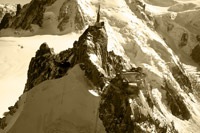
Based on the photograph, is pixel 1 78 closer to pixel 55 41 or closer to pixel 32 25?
pixel 55 41

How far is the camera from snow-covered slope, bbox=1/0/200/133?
1486 centimetres

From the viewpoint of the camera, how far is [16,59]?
31906 mm

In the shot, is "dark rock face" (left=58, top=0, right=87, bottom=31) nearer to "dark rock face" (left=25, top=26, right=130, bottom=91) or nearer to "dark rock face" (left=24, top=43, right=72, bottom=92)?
"dark rock face" (left=24, top=43, right=72, bottom=92)

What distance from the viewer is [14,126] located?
607 inches

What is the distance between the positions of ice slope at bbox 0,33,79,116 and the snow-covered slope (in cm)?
381

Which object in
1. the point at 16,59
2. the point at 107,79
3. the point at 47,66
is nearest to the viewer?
the point at 107,79

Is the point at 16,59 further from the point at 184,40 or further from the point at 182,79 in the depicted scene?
the point at 184,40

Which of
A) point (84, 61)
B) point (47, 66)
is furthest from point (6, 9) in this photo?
point (84, 61)

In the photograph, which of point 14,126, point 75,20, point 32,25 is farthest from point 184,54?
point 14,126

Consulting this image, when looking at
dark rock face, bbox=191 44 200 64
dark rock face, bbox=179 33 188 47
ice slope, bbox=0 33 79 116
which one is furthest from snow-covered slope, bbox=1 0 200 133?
ice slope, bbox=0 33 79 116

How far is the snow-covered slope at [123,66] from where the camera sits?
1486 cm

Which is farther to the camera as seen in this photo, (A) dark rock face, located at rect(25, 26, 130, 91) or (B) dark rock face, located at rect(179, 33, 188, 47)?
(B) dark rock face, located at rect(179, 33, 188, 47)

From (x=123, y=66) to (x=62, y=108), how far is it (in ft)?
23.9

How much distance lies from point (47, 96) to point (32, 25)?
95.2 ft
